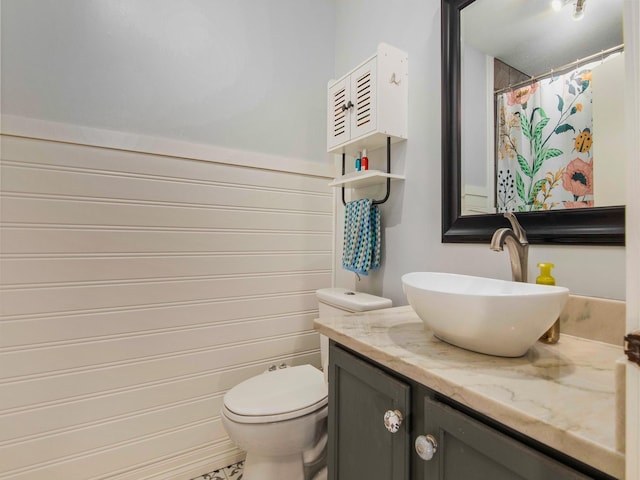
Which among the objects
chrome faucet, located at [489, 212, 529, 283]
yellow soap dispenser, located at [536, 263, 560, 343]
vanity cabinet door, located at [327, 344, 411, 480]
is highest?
chrome faucet, located at [489, 212, 529, 283]

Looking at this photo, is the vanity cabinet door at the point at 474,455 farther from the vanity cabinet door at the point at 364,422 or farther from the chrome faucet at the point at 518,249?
the chrome faucet at the point at 518,249

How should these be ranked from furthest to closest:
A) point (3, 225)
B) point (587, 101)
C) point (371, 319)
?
point (3, 225), point (371, 319), point (587, 101)

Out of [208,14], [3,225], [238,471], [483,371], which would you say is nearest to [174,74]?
[208,14]

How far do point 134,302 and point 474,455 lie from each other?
1390 mm

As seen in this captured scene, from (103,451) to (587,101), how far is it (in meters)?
2.15

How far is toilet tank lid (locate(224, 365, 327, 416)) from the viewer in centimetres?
113

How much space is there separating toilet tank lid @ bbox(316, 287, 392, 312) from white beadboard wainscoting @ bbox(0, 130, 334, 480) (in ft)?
1.12

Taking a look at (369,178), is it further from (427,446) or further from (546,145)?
(427,446)

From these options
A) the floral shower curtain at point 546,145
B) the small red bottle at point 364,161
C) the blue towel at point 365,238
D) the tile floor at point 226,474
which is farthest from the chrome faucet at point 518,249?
the tile floor at point 226,474

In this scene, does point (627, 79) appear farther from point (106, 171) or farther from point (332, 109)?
A: point (106, 171)

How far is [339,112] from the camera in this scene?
61.4 inches

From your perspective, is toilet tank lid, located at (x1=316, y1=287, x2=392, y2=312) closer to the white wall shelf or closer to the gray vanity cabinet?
the gray vanity cabinet

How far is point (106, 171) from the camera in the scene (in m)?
1.33

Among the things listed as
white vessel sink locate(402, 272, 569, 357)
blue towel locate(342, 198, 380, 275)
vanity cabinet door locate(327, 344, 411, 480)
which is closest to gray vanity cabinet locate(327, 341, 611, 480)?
vanity cabinet door locate(327, 344, 411, 480)
